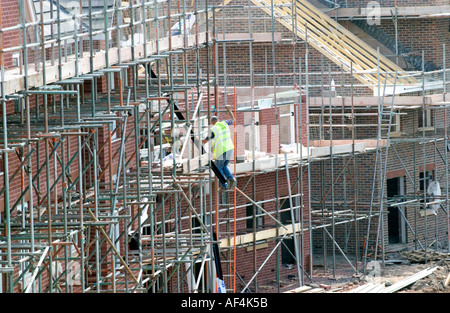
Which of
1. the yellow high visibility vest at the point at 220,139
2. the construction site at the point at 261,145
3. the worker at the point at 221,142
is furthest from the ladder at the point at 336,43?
the yellow high visibility vest at the point at 220,139

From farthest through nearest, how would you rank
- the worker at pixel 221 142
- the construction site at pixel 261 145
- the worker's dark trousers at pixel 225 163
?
the worker's dark trousers at pixel 225 163 < the worker at pixel 221 142 < the construction site at pixel 261 145

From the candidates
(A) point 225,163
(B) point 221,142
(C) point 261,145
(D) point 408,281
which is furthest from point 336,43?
(B) point 221,142

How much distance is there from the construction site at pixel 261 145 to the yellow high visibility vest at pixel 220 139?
0.34ft

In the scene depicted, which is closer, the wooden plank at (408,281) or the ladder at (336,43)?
the wooden plank at (408,281)

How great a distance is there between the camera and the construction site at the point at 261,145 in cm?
2023

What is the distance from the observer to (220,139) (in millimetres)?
22797

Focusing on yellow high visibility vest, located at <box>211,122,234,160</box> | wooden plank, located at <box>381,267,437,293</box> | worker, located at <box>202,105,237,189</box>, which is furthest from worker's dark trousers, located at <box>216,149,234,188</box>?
wooden plank, located at <box>381,267,437,293</box>

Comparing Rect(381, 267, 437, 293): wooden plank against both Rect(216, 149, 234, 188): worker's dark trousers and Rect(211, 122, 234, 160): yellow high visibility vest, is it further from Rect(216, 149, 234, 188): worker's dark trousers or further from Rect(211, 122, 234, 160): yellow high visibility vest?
Rect(211, 122, 234, 160): yellow high visibility vest

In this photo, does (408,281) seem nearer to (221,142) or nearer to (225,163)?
(225,163)

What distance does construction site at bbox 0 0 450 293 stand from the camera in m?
20.2

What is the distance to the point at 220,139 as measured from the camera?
22.8m

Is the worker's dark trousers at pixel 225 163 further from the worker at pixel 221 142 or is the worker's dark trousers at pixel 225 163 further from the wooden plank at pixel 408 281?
the wooden plank at pixel 408 281

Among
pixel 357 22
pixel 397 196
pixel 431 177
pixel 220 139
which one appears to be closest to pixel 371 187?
pixel 397 196

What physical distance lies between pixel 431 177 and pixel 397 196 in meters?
2.29
